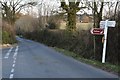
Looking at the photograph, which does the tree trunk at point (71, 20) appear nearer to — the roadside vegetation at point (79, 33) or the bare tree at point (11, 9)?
the roadside vegetation at point (79, 33)

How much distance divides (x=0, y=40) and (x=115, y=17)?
3089 cm

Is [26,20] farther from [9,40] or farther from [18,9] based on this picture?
[9,40]

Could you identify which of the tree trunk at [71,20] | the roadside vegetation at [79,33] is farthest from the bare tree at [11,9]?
the tree trunk at [71,20]

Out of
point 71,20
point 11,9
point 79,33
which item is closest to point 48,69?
point 79,33

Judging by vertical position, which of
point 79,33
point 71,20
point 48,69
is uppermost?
point 71,20

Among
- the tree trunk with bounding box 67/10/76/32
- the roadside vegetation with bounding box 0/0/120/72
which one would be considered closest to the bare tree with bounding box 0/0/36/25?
the roadside vegetation with bounding box 0/0/120/72

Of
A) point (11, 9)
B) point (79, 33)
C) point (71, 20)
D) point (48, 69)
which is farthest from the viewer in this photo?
point (11, 9)

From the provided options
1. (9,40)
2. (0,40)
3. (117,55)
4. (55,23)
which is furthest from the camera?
(55,23)

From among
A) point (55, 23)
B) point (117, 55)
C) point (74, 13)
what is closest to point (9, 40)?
point (55, 23)

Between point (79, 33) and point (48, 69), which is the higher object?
point (79, 33)

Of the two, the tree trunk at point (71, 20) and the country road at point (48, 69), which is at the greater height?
the tree trunk at point (71, 20)

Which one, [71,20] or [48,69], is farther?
[71,20]

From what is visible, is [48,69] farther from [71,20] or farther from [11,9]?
[11,9]

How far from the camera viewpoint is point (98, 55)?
22.6 m
